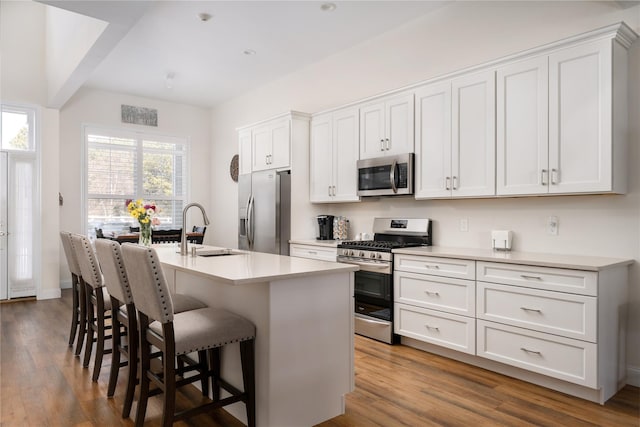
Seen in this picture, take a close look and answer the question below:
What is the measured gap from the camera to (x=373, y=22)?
4246 mm

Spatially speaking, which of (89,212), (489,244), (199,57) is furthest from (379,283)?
(89,212)

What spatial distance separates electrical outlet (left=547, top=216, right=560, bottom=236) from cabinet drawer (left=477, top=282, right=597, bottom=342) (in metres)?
0.65

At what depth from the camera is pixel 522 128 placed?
3.05 meters

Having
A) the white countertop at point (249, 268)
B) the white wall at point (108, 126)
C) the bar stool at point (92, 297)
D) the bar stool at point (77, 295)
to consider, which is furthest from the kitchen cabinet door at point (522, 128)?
the white wall at point (108, 126)

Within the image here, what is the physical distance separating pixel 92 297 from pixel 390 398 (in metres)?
2.42

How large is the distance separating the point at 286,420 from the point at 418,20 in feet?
12.5

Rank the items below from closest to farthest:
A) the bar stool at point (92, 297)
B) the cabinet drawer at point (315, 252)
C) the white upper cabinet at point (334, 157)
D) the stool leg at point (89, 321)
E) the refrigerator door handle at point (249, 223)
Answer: the bar stool at point (92, 297)
the stool leg at point (89, 321)
the cabinet drawer at point (315, 252)
the white upper cabinet at point (334, 157)
the refrigerator door handle at point (249, 223)

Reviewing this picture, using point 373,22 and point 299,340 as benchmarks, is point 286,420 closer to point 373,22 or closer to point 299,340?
point 299,340

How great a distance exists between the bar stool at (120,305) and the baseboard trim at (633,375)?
2832 mm

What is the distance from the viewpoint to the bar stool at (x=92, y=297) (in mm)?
2910

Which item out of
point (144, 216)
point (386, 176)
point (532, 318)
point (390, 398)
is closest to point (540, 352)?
point (532, 318)

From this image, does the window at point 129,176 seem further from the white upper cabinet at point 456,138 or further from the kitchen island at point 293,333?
the white upper cabinet at point 456,138

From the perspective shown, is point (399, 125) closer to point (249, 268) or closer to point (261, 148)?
point (261, 148)

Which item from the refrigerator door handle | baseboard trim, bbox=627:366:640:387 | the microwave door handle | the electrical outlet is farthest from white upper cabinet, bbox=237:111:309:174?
baseboard trim, bbox=627:366:640:387
